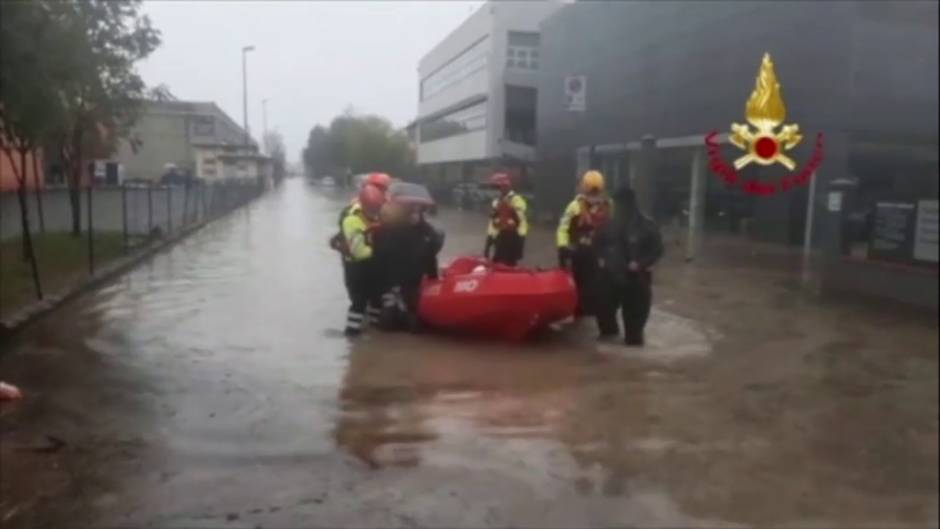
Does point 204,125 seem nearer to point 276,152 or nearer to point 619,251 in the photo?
point 276,152

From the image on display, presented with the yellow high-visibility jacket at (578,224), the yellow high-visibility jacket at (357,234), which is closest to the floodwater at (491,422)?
the yellow high-visibility jacket at (578,224)

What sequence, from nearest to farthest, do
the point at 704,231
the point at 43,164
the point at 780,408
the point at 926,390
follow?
1. the point at 926,390
2. the point at 704,231
3. the point at 780,408
4. the point at 43,164

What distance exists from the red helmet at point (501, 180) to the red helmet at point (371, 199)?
2155 millimetres

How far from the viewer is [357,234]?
6602 mm

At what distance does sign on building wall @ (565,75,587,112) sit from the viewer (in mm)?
2295

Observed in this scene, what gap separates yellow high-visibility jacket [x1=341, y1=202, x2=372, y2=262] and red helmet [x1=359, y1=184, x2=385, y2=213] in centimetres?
7

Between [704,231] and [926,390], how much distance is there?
50.3 inches

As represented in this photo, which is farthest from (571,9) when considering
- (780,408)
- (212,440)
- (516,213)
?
(212,440)

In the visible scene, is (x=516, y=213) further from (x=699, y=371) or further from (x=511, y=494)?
(x=699, y=371)

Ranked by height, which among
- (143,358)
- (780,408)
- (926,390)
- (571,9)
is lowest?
(143,358)

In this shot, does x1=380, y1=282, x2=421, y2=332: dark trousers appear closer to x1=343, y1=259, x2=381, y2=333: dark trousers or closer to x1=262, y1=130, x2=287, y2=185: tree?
x1=343, y1=259, x2=381, y2=333: dark trousers

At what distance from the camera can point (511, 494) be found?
3.71m

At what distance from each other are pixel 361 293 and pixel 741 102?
219 inches

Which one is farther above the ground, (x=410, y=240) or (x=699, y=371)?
(x=410, y=240)
